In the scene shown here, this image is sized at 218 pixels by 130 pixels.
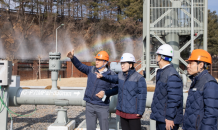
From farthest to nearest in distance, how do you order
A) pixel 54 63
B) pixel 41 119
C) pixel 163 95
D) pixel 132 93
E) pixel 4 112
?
pixel 41 119 → pixel 54 63 → pixel 4 112 → pixel 132 93 → pixel 163 95

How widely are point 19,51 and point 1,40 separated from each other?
356 cm

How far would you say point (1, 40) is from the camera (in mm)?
35438

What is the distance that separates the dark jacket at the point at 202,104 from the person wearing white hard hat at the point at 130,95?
697 mm

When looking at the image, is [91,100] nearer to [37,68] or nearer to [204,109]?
[204,109]

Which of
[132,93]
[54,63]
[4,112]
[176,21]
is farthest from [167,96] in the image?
[176,21]

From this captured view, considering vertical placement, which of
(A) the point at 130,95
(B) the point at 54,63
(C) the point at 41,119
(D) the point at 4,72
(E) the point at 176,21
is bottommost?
(C) the point at 41,119

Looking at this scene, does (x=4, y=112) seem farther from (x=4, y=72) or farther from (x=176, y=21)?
(x=176, y=21)

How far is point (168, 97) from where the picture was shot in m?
2.45

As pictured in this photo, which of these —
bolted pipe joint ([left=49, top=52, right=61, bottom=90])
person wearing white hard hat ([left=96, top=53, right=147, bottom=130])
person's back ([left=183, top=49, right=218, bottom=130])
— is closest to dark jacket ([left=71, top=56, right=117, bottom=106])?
person wearing white hard hat ([left=96, top=53, right=147, bottom=130])

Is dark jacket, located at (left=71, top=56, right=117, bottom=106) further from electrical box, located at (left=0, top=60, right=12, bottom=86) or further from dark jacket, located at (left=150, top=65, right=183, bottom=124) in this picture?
electrical box, located at (left=0, top=60, right=12, bottom=86)

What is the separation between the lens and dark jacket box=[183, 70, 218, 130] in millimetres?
2184

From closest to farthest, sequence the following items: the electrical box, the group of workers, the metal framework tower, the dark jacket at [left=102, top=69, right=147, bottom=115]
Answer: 1. the group of workers
2. the dark jacket at [left=102, top=69, right=147, bottom=115]
3. the electrical box
4. the metal framework tower

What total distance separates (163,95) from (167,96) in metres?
0.07

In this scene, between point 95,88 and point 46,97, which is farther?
point 46,97
